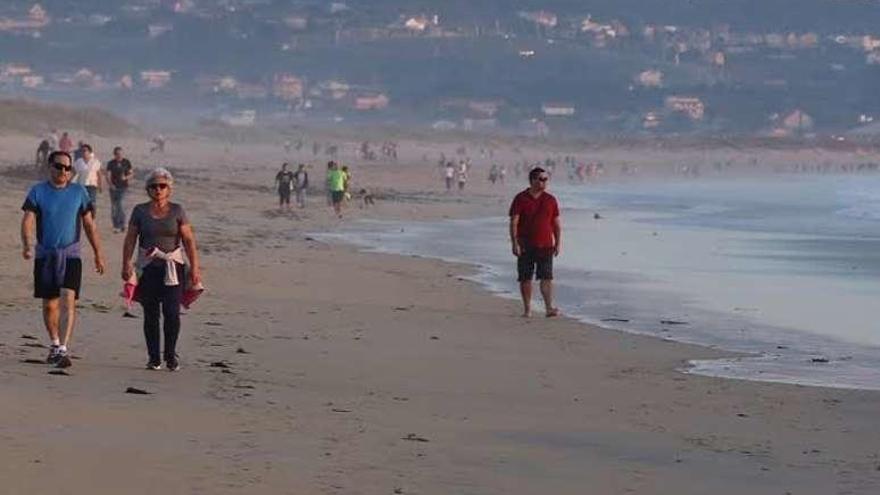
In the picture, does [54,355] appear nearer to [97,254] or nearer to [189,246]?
[97,254]

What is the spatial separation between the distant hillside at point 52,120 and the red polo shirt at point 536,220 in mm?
54087

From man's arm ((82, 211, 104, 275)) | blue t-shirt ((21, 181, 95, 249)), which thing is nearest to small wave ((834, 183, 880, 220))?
man's arm ((82, 211, 104, 275))

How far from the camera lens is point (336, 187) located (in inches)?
1294

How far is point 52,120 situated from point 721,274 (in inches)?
2179

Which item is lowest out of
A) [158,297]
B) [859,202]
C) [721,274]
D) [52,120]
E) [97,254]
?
[859,202]

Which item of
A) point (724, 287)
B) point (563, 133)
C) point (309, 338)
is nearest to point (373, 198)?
point (724, 287)

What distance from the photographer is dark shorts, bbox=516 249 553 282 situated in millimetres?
15633

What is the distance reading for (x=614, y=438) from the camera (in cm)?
916

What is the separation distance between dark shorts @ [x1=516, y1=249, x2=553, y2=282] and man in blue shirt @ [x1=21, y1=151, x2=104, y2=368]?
5518mm

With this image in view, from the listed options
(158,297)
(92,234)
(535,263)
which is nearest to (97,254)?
(92,234)

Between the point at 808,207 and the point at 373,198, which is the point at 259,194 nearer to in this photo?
the point at 373,198

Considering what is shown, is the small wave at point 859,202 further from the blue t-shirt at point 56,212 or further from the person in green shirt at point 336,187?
the blue t-shirt at point 56,212

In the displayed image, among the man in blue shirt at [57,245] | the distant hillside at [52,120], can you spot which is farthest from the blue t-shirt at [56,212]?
the distant hillside at [52,120]

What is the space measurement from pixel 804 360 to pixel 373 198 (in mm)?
26924
